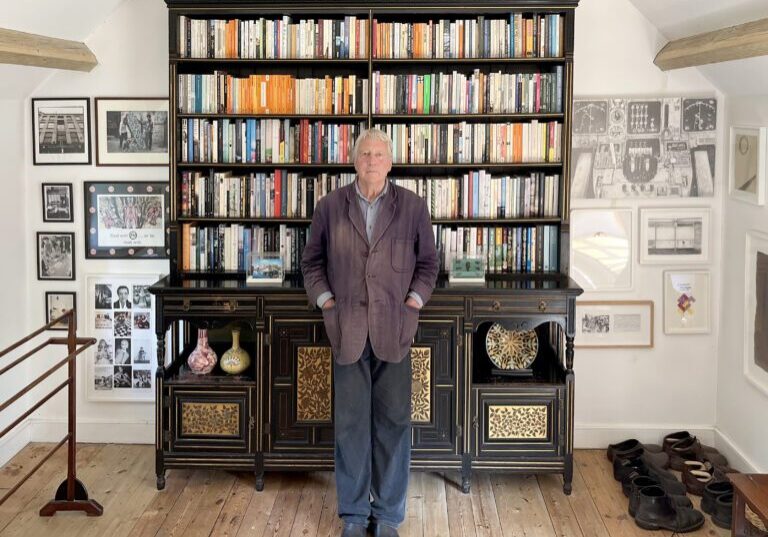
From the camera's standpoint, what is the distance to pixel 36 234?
5.58 meters

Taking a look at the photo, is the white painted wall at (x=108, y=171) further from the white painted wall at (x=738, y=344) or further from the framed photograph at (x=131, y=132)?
the white painted wall at (x=738, y=344)

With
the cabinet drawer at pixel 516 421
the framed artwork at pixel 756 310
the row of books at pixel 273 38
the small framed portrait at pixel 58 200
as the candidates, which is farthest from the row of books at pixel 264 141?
the framed artwork at pixel 756 310

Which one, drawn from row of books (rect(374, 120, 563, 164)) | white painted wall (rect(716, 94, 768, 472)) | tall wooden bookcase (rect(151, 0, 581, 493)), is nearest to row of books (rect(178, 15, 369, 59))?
tall wooden bookcase (rect(151, 0, 581, 493))

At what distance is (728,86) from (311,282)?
2341 millimetres

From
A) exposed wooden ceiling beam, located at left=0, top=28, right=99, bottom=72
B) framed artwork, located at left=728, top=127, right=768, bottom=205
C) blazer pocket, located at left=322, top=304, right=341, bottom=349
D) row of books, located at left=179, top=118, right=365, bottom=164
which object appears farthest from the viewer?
row of books, located at left=179, top=118, right=365, bottom=164

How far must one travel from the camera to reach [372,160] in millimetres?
4379

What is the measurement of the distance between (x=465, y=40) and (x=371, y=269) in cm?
145

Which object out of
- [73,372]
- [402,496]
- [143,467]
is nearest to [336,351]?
[402,496]

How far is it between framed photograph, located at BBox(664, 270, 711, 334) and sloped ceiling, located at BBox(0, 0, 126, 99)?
321cm

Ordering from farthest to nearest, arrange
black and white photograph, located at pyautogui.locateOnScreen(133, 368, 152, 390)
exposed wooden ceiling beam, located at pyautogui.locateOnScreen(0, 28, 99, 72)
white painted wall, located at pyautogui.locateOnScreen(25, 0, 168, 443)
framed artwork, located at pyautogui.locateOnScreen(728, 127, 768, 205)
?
black and white photograph, located at pyautogui.locateOnScreen(133, 368, 152, 390)
white painted wall, located at pyautogui.locateOnScreen(25, 0, 168, 443)
framed artwork, located at pyautogui.locateOnScreen(728, 127, 768, 205)
exposed wooden ceiling beam, located at pyautogui.locateOnScreen(0, 28, 99, 72)

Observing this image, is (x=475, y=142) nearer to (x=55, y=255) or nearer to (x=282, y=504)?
(x=282, y=504)

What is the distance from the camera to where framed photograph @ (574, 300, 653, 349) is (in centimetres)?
556

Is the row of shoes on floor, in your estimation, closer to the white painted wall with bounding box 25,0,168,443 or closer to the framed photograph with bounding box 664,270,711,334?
the framed photograph with bounding box 664,270,711,334

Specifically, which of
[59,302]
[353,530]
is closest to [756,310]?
[353,530]
